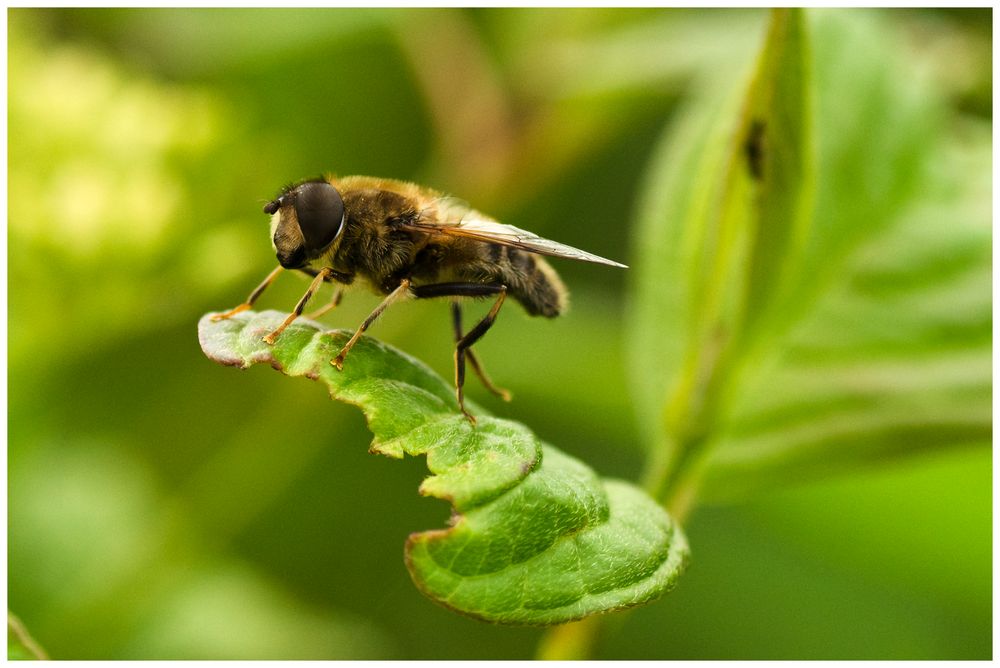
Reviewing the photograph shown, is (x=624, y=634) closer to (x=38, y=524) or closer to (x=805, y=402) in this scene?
(x=805, y=402)

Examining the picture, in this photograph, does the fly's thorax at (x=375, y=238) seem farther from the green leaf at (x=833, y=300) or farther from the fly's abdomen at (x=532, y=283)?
the green leaf at (x=833, y=300)

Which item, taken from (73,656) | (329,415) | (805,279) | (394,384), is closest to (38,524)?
(73,656)

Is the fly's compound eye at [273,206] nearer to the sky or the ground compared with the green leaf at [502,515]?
nearer to the sky

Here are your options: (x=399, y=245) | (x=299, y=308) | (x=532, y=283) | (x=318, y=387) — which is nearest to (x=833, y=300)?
(x=532, y=283)

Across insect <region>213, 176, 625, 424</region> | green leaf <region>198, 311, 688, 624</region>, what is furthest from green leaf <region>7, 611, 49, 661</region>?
insect <region>213, 176, 625, 424</region>

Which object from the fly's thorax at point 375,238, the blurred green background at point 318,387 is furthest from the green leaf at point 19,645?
the blurred green background at point 318,387

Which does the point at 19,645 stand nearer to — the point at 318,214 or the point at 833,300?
the point at 318,214

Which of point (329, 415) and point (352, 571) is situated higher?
point (329, 415)

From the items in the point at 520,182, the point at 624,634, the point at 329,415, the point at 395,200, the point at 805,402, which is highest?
the point at 395,200
